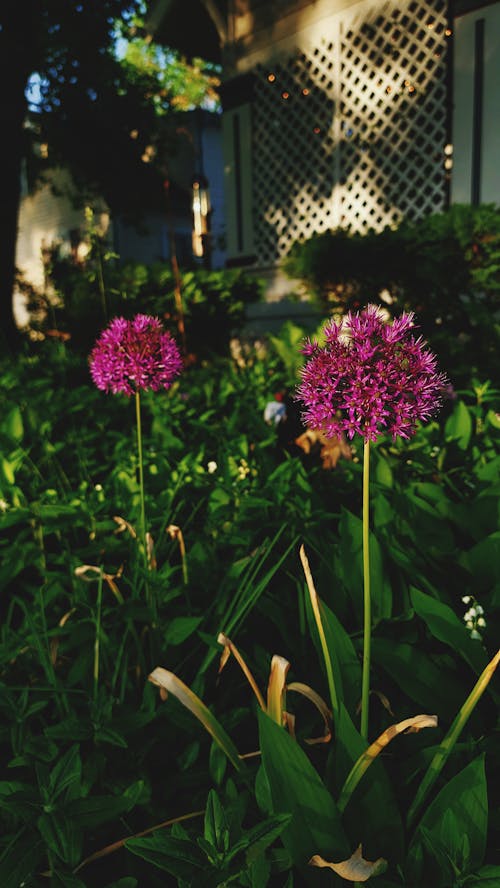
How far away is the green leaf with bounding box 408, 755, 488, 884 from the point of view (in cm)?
94

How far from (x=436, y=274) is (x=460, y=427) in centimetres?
236

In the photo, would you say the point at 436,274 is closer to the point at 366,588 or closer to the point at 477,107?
the point at 477,107

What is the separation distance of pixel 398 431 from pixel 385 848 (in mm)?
705

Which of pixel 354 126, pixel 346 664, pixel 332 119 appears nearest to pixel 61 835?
pixel 346 664

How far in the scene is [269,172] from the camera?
8.82 metres

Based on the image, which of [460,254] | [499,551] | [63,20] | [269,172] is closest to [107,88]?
[63,20]

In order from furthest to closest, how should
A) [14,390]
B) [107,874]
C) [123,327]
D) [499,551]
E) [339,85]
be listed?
[339,85] → [14,390] → [123,327] → [499,551] → [107,874]

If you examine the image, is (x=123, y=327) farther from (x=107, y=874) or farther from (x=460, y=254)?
(x=460, y=254)

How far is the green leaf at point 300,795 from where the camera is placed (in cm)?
98

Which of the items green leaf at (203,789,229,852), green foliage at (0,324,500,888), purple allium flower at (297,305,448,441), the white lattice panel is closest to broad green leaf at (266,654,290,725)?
green foliage at (0,324,500,888)

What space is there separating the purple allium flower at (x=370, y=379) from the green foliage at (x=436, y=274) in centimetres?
295

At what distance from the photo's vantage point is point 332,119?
26.2 ft

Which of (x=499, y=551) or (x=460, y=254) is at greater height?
(x=460, y=254)

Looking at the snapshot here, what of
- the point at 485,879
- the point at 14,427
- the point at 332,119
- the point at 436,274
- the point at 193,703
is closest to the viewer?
the point at 485,879
